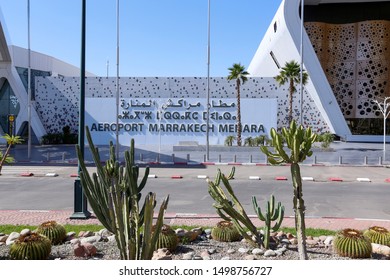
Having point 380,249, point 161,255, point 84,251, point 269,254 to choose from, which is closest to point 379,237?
point 380,249

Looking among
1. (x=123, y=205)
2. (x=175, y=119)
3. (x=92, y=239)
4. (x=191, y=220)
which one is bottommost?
(x=191, y=220)

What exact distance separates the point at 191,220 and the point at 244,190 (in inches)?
219

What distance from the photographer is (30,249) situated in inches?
230

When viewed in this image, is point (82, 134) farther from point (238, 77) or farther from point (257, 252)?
point (238, 77)

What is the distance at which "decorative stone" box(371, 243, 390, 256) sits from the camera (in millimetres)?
6305

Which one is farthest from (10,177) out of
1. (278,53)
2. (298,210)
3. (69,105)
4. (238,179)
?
(278,53)

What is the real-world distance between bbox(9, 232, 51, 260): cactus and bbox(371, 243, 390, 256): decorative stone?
206 inches

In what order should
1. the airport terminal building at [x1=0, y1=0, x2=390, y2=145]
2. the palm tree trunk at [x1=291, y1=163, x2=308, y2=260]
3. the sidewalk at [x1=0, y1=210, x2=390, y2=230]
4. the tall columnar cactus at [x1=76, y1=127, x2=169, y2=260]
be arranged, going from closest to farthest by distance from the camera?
1. the tall columnar cactus at [x1=76, y1=127, x2=169, y2=260]
2. the palm tree trunk at [x1=291, y1=163, x2=308, y2=260]
3. the sidewalk at [x1=0, y1=210, x2=390, y2=230]
4. the airport terminal building at [x1=0, y1=0, x2=390, y2=145]

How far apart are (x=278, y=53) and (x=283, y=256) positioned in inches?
1669

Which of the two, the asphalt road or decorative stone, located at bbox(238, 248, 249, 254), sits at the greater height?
decorative stone, located at bbox(238, 248, 249, 254)

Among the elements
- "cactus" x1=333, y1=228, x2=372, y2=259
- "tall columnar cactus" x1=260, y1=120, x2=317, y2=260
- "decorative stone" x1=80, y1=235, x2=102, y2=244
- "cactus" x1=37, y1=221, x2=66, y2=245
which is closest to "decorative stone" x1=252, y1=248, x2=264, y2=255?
"tall columnar cactus" x1=260, y1=120, x2=317, y2=260

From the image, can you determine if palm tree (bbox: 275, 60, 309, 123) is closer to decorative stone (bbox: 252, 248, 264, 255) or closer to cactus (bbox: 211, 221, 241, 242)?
cactus (bbox: 211, 221, 241, 242)

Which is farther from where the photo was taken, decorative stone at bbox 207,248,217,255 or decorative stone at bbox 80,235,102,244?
decorative stone at bbox 80,235,102,244

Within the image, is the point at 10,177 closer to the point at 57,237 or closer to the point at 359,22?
the point at 57,237
